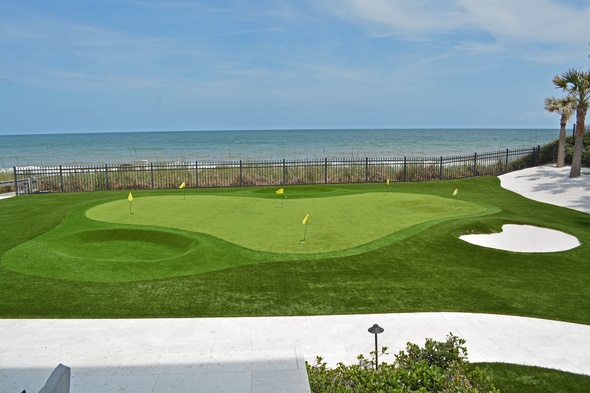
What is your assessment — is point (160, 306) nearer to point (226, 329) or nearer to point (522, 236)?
point (226, 329)

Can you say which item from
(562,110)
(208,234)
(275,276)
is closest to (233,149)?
(562,110)

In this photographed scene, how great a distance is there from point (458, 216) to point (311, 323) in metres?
7.81

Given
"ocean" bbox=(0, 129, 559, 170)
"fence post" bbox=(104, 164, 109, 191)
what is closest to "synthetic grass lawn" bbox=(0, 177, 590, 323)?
"fence post" bbox=(104, 164, 109, 191)

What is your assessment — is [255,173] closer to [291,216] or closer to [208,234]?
[291,216]

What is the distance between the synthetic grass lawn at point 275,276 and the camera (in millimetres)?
7863

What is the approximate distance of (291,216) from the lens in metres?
13.2

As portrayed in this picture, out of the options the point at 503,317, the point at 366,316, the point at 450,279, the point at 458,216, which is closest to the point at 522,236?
the point at 458,216

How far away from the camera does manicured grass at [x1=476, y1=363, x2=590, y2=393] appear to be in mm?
5320

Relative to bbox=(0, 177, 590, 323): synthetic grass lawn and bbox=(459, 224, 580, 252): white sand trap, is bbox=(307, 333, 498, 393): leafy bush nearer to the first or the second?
bbox=(0, 177, 590, 323): synthetic grass lawn

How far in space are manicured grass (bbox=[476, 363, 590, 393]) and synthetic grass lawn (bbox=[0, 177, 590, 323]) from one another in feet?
6.62

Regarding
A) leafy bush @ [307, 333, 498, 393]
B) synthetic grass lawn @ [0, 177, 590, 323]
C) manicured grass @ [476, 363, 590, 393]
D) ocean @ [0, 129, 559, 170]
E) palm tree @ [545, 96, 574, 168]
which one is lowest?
manicured grass @ [476, 363, 590, 393]

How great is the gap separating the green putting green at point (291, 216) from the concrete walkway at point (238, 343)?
11.0 feet

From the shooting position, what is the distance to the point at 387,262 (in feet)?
32.5

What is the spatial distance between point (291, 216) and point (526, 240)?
6301mm
